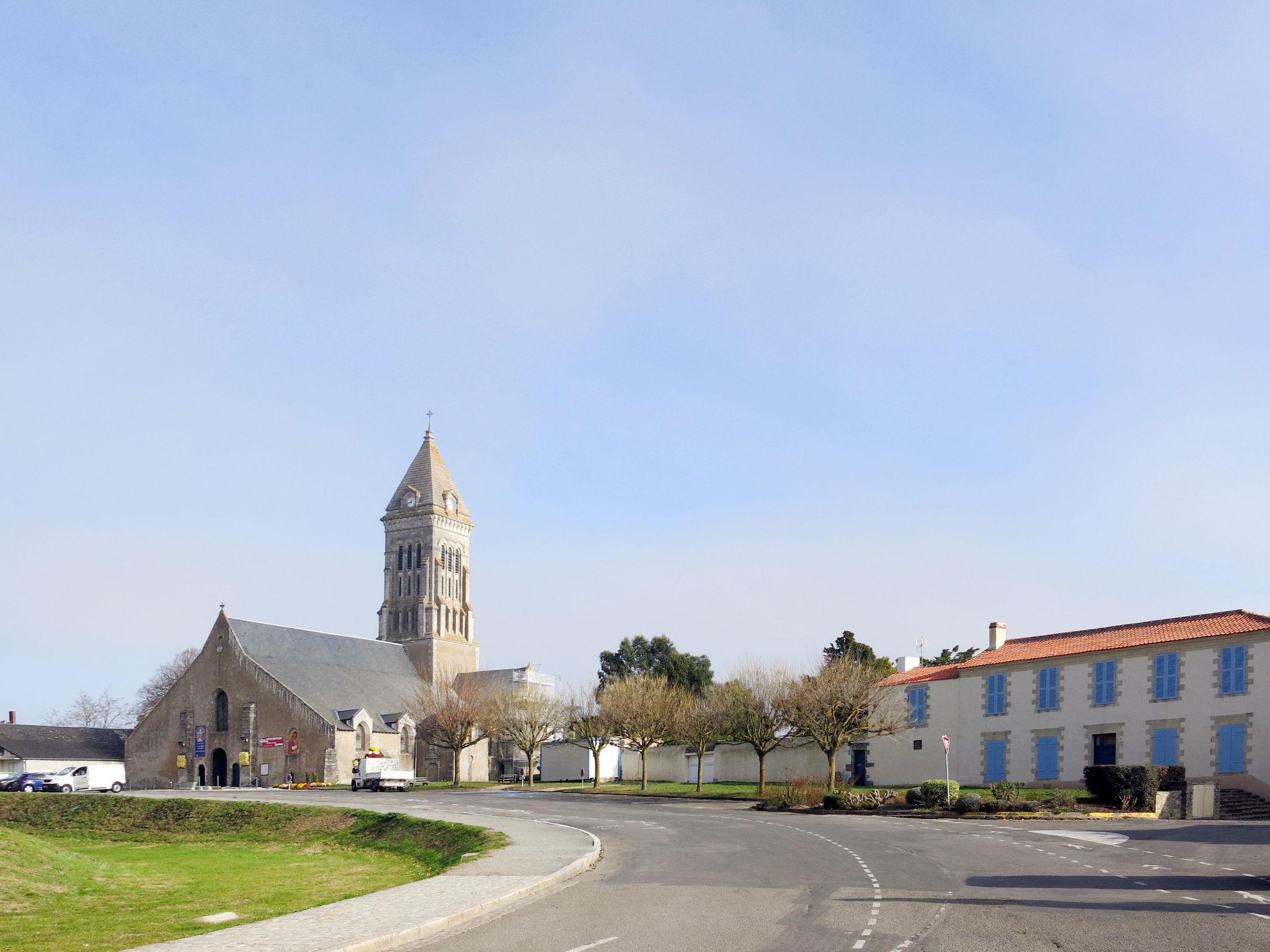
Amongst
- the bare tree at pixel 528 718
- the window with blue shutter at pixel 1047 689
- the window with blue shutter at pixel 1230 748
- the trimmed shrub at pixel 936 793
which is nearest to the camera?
the trimmed shrub at pixel 936 793

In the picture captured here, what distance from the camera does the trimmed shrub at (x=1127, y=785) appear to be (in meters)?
40.9

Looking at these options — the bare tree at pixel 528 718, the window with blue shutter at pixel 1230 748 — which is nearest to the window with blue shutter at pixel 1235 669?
the window with blue shutter at pixel 1230 748

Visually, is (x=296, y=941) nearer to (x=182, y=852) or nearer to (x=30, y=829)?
(x=182, y=852)

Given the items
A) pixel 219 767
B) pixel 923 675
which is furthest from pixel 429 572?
pixel 923 675

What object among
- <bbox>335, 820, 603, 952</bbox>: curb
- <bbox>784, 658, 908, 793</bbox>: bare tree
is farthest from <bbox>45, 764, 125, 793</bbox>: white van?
<bbox>335, 820, 603, 952</bbox>: curb

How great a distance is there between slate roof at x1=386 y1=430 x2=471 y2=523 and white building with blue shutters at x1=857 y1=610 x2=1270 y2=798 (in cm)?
6647

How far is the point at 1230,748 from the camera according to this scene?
4603 cm

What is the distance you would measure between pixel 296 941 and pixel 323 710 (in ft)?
257

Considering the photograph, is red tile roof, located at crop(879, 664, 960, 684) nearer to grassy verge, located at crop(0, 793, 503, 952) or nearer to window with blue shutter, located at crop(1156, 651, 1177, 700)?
window with blue shutter, located at crop(1156, 651, 1177, 700)

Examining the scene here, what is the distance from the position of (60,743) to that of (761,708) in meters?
70.5

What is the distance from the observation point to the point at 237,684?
91.9 metres

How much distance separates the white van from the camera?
69500mm

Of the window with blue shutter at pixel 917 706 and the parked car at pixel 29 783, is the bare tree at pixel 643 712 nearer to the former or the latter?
the window with blue shutter at pixel 917 706

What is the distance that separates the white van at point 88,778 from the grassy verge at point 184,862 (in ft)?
50.8
